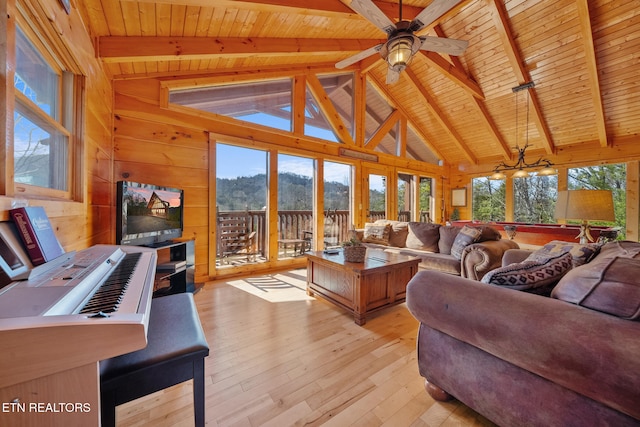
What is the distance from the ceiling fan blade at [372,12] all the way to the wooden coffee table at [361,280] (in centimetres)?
218

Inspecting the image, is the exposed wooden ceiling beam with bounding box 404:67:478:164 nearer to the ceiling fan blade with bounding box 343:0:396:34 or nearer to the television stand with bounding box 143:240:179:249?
the ceiling fan blade with bounding box 343:0:396:34

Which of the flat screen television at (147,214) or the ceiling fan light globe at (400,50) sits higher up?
the ceiling fan light globe at (400,50)

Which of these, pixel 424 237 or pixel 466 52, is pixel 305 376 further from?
pixel 466 52

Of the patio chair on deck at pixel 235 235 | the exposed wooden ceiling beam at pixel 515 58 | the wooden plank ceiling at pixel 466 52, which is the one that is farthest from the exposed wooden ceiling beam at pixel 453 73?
the patio chair on deck at pixel 235 235

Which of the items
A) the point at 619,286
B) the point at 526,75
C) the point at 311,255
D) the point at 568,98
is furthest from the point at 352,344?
the point at 568,98

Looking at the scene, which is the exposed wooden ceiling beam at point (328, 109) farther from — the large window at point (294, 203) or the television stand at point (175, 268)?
the television stand at point (175, 268)

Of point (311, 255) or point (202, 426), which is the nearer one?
point (202, 426)

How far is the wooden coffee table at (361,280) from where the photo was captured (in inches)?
91.8

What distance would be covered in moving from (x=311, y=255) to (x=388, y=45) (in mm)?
2282

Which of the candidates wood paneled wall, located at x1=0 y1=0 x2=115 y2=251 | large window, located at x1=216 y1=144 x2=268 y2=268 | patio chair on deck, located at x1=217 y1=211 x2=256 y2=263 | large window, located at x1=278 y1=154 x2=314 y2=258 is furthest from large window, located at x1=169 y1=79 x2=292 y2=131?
patio chair on deck, located at x1=217 y1=211 x2=256 y2=263

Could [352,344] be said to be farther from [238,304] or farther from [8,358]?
[8,358]

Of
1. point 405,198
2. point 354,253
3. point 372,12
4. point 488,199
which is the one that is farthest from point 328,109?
point 488,199

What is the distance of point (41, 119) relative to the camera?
5.13 ft

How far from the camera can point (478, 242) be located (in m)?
3.05
